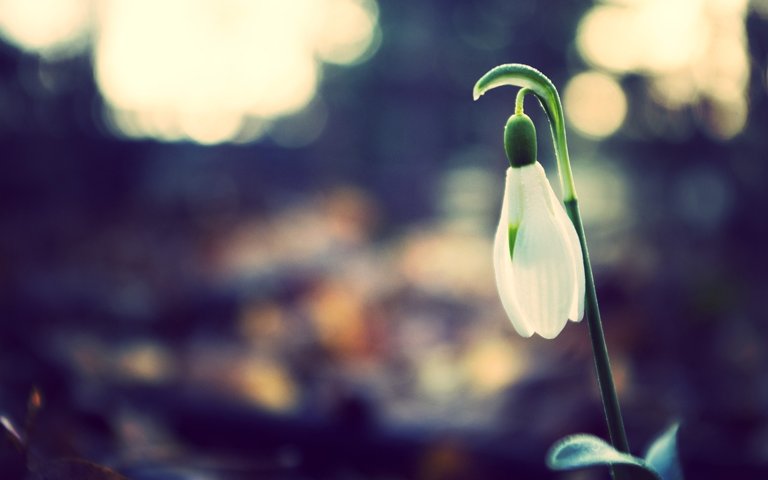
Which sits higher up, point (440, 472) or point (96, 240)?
point (96, 240)

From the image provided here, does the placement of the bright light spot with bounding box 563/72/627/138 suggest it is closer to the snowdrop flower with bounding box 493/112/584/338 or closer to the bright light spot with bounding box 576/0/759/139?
the bright light spot with bounding box 576/0/759/139

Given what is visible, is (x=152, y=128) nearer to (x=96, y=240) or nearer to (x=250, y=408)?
(x=96, y=240)

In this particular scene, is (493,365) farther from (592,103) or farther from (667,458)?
(592,103)

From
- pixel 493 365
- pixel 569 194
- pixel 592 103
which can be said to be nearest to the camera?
pixel 569 194

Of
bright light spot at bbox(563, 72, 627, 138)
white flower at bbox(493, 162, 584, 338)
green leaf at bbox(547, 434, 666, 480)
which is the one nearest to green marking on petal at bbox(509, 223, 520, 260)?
white flower at bbox(493, 162, 584, 338)

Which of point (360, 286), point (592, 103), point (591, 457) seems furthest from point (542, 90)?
point (592, 103)

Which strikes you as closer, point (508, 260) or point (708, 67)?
point (508, 260)

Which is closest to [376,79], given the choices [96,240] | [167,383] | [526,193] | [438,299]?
[96,240]

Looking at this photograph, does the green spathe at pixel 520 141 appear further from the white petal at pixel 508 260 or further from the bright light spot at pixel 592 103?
the bright light spot at pixel 592 103
